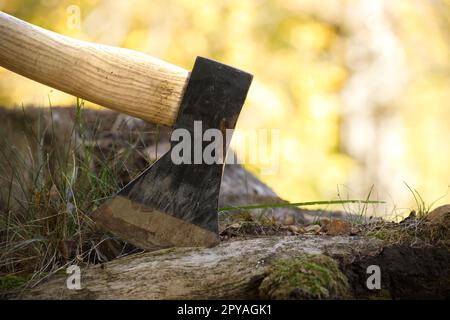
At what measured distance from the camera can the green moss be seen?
6.60ft

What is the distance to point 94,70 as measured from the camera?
8.36 ft

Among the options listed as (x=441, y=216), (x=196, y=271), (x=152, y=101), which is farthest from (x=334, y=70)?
(x=196, y=271)

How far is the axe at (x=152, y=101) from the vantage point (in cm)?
246

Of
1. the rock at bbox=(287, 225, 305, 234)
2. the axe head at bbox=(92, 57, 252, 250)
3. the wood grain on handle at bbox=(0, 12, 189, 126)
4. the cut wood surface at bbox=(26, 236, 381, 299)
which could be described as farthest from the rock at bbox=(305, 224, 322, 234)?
the wood grain on handle at bbox=(0, 12, 189, 126)

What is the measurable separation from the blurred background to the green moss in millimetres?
6385

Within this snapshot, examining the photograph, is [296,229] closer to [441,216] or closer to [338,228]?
[338,228]

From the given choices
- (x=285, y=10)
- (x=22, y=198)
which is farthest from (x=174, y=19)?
(x=22, y=198)

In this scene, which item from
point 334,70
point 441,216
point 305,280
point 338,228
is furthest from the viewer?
point 334,70

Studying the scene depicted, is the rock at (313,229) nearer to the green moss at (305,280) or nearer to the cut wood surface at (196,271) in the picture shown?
the cut wood surface at (196,271)

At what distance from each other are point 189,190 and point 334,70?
7.46 metres

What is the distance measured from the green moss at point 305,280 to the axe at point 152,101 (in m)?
0.42
